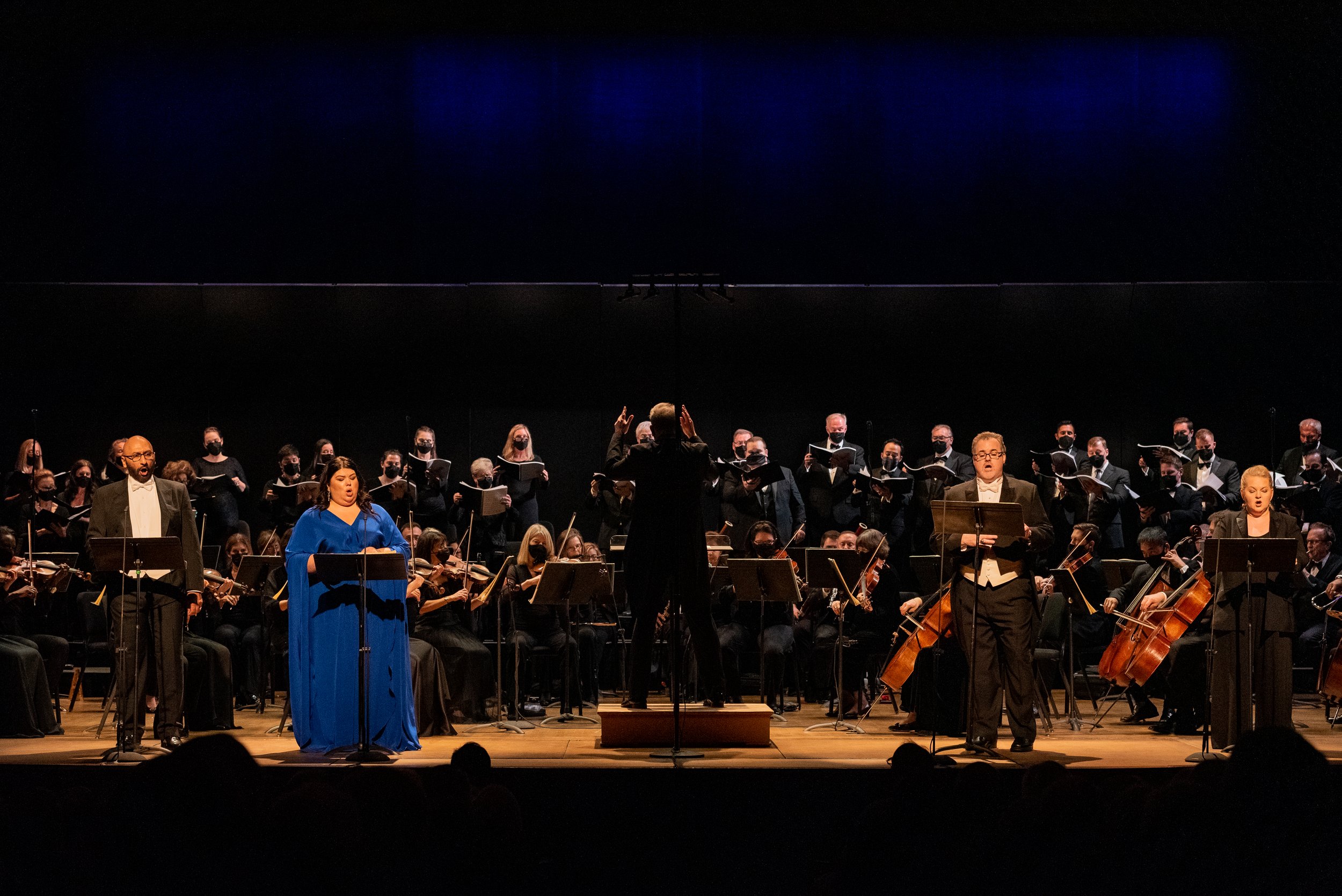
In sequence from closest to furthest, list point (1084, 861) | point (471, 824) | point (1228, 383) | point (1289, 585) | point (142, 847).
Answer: point (142, 847)
point (1084, 861)
point (471, 824)
point (1289, 585)
point (1228, 383)

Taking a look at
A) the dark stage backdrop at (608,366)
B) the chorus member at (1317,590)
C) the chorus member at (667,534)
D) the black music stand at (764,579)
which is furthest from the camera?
the dark stage backdrop at (608,366)

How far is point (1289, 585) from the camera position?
6539 millimetres

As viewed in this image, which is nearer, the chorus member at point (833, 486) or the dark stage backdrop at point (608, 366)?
the chorus member at point (833, 486)

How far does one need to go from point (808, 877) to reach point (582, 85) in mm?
8685

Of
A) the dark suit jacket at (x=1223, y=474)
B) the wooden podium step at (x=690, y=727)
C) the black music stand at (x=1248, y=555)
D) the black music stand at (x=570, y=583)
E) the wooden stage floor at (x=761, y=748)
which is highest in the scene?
the dark suit jacket at (x=1223, y=474)

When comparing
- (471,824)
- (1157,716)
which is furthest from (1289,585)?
(471,824)

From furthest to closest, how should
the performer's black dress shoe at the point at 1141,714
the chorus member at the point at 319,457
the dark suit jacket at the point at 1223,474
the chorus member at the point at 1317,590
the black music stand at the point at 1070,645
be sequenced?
the dark suit jacket at the point at 1223,474 → the chorus member at the point at 319,457 → the chorus member at the point at 1317,590 → the performer's black dress shoe at the point at 1141,714 → the black music stand at the point at 1070,645

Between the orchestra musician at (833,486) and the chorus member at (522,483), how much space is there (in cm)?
187

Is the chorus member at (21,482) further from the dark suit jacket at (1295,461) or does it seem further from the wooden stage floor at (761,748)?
the dark suit jacket at (1295,461)

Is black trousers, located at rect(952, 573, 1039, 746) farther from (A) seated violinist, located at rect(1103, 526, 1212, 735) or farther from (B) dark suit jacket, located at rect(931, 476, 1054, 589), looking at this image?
(A) seated violinist, located at rect(1103, 526, 1212, 735)

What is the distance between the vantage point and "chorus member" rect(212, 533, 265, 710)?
28.8 ft

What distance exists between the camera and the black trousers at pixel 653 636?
6254 millimetres

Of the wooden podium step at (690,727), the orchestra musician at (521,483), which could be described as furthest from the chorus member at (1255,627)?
the orchestra musician at (521,483)

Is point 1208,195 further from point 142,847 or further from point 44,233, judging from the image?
point 142,847
